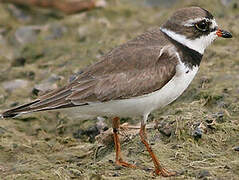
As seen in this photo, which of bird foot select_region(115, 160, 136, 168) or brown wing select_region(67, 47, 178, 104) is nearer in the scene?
brown wing select_region(67, 47, 178, 104)

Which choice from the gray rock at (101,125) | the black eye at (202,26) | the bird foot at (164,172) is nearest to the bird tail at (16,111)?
the bird foot at (164,172)

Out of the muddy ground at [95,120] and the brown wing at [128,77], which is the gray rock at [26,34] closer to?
the muddy ground at [95,120]

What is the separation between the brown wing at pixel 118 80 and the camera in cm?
604

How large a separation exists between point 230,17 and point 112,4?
2.76m

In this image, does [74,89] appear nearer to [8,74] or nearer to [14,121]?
[14,121]

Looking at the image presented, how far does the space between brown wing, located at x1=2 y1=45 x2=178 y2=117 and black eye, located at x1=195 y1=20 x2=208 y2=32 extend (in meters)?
0.51

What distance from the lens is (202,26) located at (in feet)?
21.3

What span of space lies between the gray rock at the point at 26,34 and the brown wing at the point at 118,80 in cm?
503

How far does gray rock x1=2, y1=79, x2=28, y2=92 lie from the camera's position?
9242mm

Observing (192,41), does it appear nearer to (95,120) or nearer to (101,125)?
(101,125)

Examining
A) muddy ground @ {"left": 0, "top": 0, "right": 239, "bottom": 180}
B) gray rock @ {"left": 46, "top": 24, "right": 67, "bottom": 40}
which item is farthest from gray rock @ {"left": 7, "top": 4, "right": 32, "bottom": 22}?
gray rock @ {"left": 46, "top": 24, "right": 67, "bottom": 40}

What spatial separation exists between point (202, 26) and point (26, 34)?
5.58m

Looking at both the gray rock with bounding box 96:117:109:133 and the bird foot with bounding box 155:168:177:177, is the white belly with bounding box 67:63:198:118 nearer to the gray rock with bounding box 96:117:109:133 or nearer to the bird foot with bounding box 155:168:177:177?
the bird foot with bounding box 155:168:177:177

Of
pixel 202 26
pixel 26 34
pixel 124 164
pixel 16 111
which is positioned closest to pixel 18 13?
pixel 26 34
